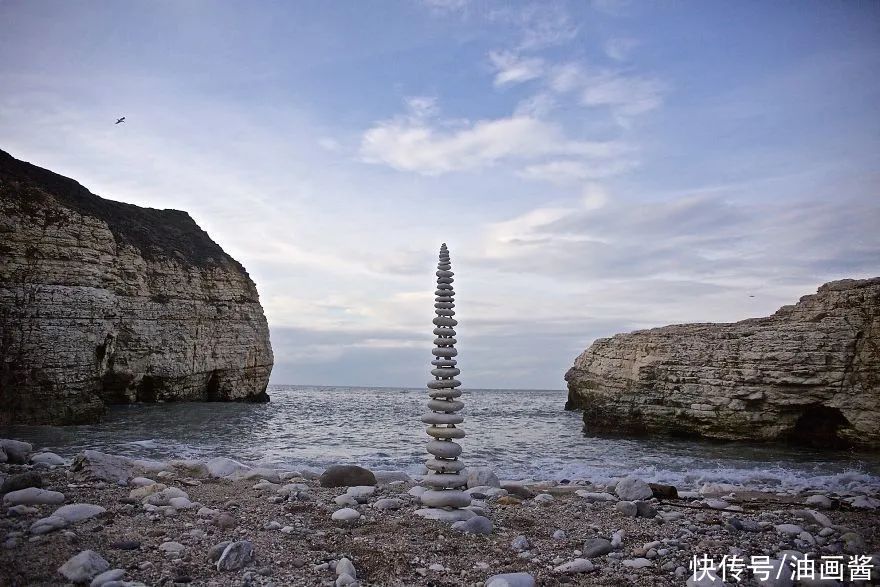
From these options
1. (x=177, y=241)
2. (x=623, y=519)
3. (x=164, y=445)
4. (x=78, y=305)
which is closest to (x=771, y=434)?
(x=623, y=519)

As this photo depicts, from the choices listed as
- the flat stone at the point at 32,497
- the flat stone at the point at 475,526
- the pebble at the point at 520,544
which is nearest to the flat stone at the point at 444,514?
the flat stone at the point at 475,526

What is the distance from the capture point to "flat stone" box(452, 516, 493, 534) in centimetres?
634

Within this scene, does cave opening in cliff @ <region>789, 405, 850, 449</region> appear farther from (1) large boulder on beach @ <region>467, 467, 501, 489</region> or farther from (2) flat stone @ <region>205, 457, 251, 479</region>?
(2) flat stone @ <region>205, 457, 251, 479</region>

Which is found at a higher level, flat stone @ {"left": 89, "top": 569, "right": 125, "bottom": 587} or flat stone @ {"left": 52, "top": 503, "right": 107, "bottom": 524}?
flat stone @ {"left": 52, "top": 503, "right": 107, "bottom": 524}

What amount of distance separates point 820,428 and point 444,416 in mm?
18011

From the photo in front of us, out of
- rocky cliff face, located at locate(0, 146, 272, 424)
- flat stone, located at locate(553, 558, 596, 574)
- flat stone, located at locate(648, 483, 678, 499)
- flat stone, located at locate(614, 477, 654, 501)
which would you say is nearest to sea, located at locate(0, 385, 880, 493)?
rocky cliff face, located at locate(0, 146, 272, 424)

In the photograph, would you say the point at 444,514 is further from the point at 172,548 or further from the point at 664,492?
the point at 664,492

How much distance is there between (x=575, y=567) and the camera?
5211mm

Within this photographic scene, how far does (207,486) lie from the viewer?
8.46 metres

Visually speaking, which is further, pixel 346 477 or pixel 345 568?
pixel 346 477

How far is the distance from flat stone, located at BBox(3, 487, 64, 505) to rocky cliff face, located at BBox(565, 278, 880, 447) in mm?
19866

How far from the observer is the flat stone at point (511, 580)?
458cm

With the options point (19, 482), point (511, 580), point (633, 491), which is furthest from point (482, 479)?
point (19, 482)

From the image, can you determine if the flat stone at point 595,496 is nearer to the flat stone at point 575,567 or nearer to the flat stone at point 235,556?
the flat stone at point 575,567
